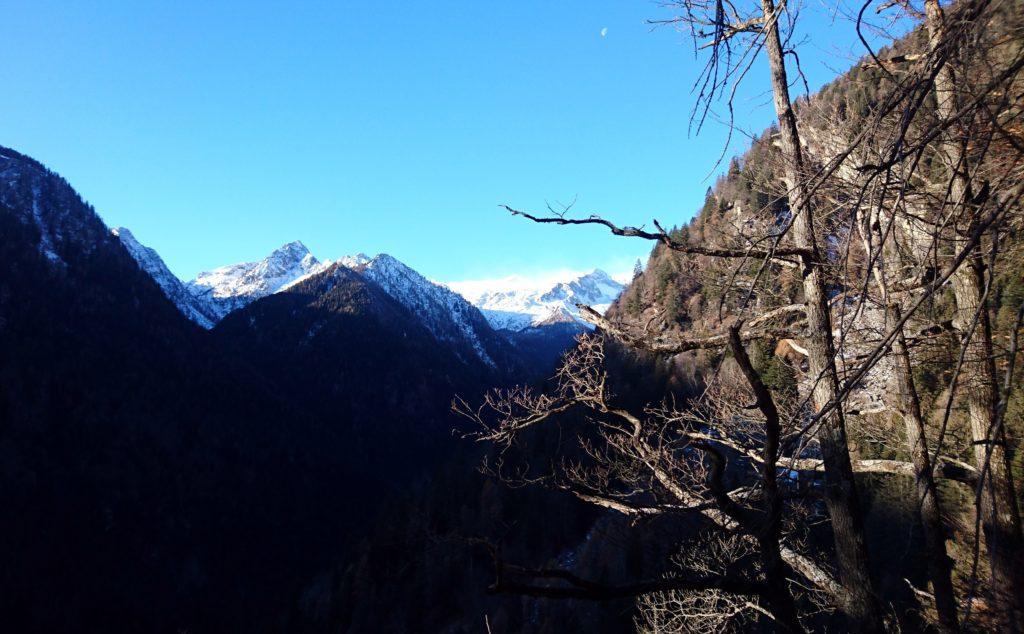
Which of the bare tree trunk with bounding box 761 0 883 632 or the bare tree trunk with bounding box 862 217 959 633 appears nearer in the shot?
the bare tree trunk with bounding box 761 0 883 632

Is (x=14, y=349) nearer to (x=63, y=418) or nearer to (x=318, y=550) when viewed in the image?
(x=63, y=418)

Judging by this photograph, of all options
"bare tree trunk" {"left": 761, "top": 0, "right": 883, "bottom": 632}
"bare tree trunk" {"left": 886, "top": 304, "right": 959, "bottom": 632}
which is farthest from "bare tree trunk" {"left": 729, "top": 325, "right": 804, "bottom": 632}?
"bare tree trunk" {"left": 886, "top": 304, "right": 959, "bottom": 632}

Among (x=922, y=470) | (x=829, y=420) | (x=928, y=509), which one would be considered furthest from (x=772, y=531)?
(x=928, y=509)

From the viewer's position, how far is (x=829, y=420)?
10.8 ft

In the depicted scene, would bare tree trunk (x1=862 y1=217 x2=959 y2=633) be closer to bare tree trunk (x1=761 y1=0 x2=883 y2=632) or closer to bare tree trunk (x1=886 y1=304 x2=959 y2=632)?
bare tree trunk (x1=886 y1=304 x2=959 y2=632)

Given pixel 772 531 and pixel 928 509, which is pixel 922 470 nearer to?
pixel 928 509

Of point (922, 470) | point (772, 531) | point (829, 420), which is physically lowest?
point (772, 531)

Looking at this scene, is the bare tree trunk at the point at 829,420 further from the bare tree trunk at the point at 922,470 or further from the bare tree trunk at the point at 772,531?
the bare tree trunk at the point at 922,470

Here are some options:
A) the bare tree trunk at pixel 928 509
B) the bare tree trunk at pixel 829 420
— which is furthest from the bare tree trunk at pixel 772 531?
the bare tree trunk at pixel 928 509

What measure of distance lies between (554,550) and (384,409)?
379 ft

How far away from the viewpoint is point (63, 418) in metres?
105

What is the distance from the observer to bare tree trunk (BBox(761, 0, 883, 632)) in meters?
3.13

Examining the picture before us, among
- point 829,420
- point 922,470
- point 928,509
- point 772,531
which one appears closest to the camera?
point 772,531

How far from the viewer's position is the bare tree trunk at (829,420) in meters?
3.13
